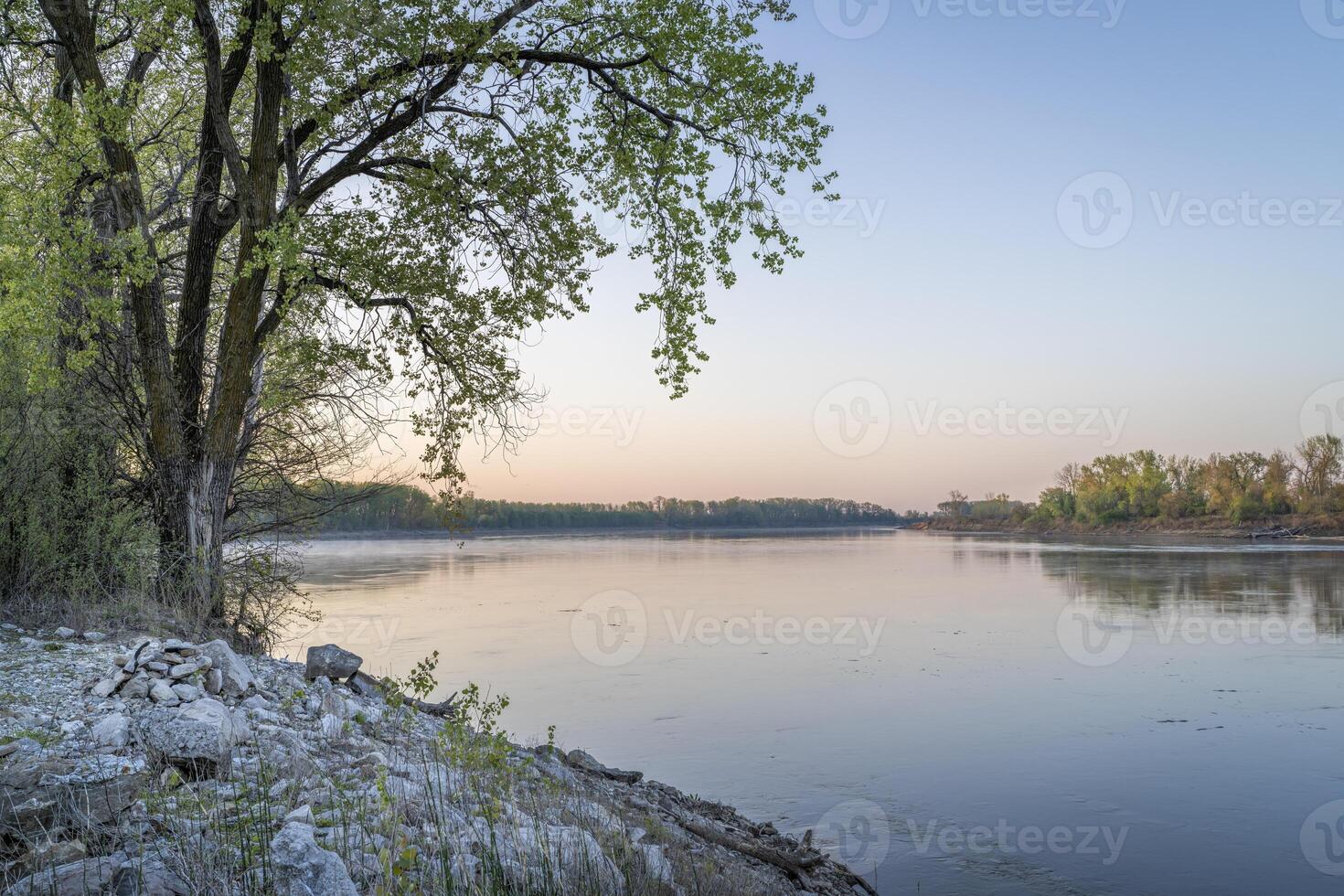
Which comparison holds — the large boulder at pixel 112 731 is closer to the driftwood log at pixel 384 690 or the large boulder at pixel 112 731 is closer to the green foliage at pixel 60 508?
the green foliage at pixel 60 508

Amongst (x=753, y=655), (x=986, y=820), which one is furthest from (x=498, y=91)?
(x=753, y=655)

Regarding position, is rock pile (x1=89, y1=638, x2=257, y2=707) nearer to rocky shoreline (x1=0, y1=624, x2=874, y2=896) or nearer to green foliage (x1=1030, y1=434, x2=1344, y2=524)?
rocky shoreline (x1=0, y1=624, x2=874, y2=896)

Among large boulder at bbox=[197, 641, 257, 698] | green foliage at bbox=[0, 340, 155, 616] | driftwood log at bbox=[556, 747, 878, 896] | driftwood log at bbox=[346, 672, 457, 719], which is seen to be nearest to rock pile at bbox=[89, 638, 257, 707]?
large boulder at bbox=[197, 641, 257, 698]

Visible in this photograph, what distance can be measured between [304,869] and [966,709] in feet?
40.4

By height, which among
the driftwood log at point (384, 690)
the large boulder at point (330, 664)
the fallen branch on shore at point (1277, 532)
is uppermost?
the large boulder at point (330, 664)

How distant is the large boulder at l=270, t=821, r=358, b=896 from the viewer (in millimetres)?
3998

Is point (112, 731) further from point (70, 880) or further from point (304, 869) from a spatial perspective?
point (304, 869)

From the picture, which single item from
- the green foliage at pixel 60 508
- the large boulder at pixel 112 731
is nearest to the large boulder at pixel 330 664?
the green foliage at pixel 60 508

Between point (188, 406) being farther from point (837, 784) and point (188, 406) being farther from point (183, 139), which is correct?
point (837, 784)

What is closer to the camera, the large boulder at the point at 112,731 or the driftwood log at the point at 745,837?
the large boulder at the point at 112,731

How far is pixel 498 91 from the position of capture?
38.1 feet

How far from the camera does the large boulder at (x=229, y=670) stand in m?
7.37

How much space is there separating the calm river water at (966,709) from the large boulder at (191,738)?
231 inches

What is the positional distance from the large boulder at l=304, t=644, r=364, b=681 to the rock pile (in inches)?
97.2
